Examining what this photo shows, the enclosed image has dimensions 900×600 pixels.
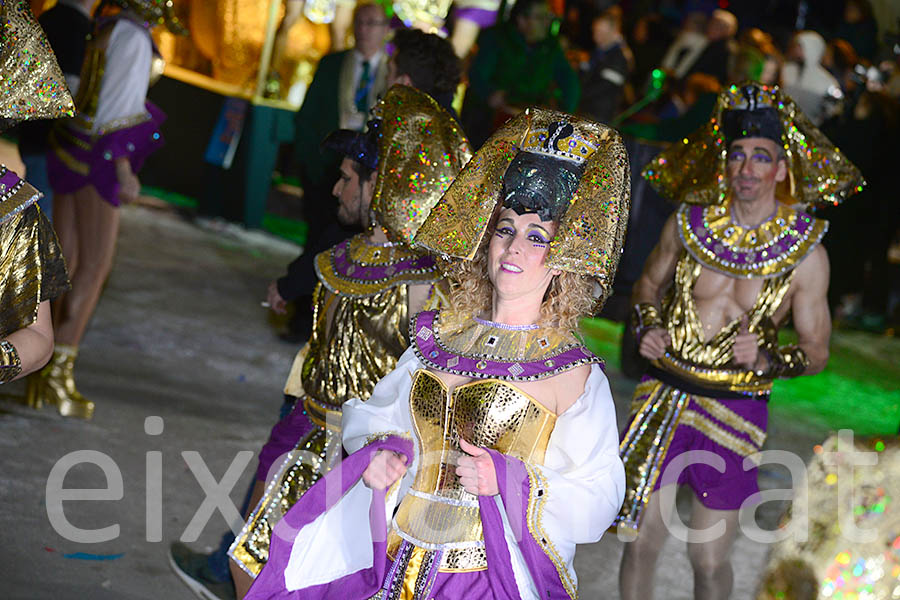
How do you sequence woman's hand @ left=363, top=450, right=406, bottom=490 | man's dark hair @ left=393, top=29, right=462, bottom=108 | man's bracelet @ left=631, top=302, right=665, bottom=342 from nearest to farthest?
woman's hand @ left=363, top=450, right=406, bottom=490, man's bracelet @ left=631, top=302, right=665, bottom=342, man's dark hair @ left=393, top=29, right=462, bottom=108

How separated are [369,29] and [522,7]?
2057 mm

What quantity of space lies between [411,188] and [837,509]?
158cm

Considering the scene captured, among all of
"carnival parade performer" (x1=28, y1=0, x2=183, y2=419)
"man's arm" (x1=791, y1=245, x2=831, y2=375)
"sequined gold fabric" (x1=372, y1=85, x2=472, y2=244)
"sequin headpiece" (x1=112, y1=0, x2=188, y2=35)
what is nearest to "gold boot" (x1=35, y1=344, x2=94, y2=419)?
"carnival parade performer" (x1=28, y1=0, x2=183, y2=419)

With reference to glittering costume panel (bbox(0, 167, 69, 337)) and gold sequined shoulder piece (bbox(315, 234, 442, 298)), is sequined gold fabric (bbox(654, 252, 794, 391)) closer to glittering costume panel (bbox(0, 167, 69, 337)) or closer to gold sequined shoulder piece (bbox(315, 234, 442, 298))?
gold sequined shoulder piece (bbox(315, 234, 442, 298))

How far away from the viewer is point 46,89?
300 centimetres

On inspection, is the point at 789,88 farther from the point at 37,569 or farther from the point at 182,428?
the point at 37,569

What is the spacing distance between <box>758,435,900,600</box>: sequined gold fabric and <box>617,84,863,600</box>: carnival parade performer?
4.36 ft

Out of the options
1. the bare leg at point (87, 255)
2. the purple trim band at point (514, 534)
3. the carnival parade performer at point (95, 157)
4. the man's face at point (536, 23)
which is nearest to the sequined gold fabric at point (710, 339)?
the purple trim band at point (514, 534)

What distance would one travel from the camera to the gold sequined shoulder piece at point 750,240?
4.43 m

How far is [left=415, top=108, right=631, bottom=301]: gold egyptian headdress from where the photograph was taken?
9.64 feet

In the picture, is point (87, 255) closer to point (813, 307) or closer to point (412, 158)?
point (412, 158)

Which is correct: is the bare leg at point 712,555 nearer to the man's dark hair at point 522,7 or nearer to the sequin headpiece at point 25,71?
the sequin headpiece at point 25,71

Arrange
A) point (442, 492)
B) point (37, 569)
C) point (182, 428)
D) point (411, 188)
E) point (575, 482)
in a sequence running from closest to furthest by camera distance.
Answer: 1. point (575, 482)
2. point (442, 492)
3. point (411, 188)
4. point (37, 569)
5. point (182, 428)

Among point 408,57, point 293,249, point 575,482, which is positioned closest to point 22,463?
point 408,57
